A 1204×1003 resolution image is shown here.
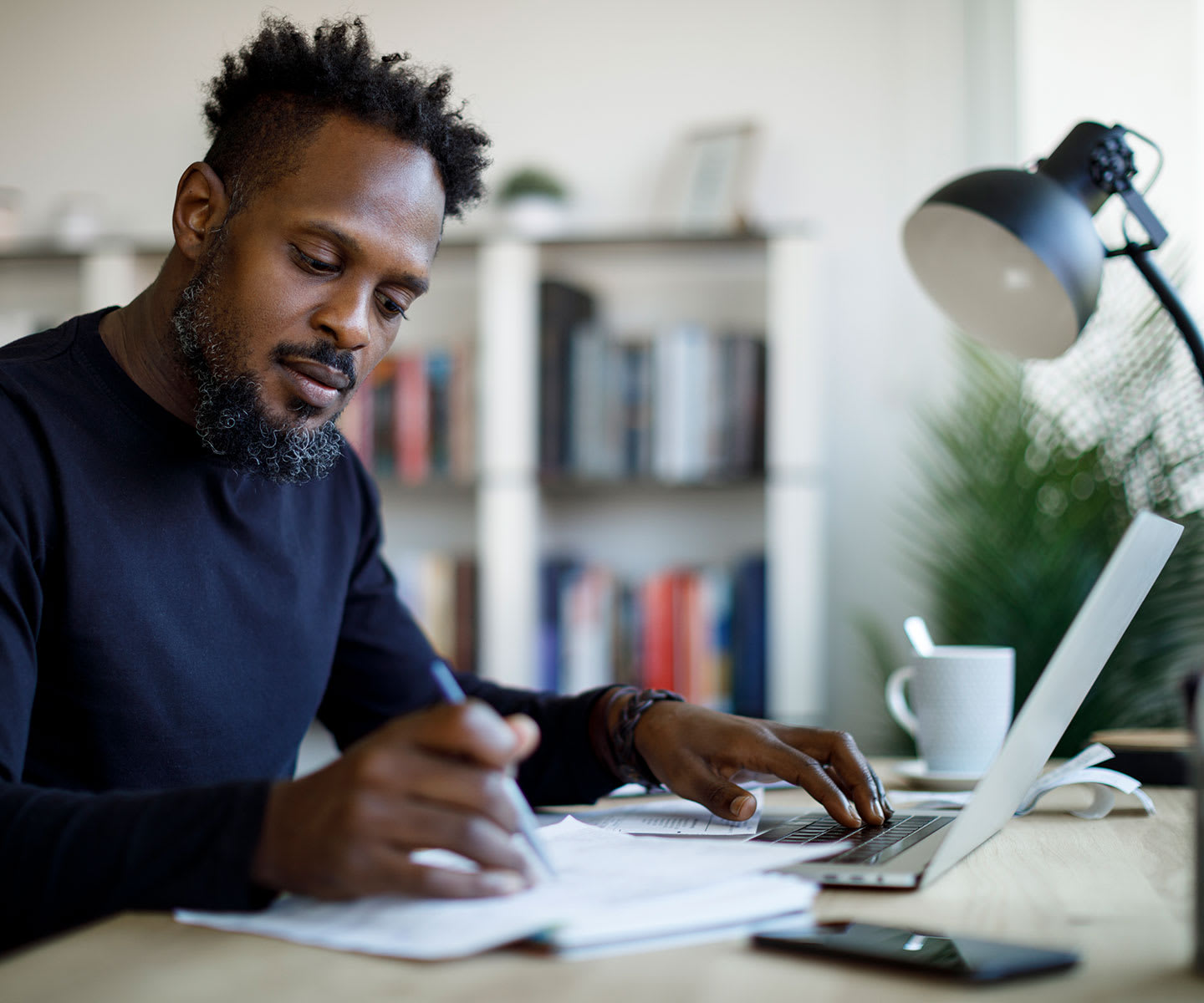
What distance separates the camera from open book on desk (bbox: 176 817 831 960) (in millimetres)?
539

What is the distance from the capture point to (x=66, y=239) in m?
2.62

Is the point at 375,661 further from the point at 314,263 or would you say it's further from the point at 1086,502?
the point at 1086,502

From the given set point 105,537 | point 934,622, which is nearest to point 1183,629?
point 934,622

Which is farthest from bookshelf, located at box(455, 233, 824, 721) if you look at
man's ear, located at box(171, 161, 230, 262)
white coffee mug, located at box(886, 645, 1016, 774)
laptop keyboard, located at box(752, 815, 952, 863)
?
laptop keyboard, located at box(752, 815, 952, 863)

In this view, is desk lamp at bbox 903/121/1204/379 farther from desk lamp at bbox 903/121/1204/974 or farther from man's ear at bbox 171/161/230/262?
man's ear at bbox 171/161/230/262

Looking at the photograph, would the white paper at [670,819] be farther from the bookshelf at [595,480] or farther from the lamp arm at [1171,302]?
the bookshelf at [595,480]

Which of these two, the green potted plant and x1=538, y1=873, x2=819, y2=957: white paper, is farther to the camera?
the green potted plant

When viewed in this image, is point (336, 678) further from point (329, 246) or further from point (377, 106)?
point (377, 106)

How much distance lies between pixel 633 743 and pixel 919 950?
1.57 ft

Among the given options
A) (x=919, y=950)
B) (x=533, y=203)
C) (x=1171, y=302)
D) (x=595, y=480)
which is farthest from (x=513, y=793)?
(x=533, y=203)

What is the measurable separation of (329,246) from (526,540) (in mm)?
1455

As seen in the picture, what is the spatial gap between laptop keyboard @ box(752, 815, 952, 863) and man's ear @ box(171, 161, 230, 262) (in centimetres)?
76

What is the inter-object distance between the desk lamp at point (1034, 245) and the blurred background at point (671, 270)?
1.15 metres

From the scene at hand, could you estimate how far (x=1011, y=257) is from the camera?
1075 mm
